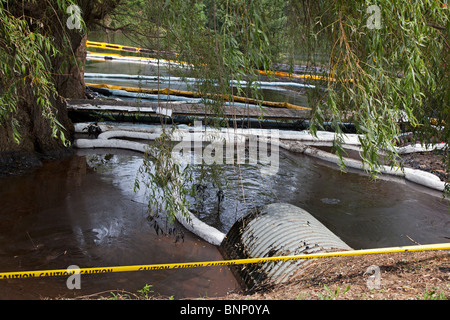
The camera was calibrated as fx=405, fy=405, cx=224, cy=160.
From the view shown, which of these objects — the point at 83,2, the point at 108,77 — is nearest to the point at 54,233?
the point at 83,2

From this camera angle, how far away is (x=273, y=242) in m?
4.31

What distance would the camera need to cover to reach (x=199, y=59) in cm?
525

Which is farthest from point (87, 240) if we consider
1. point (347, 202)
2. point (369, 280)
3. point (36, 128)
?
point (347, 202)

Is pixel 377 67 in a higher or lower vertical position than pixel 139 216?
higher

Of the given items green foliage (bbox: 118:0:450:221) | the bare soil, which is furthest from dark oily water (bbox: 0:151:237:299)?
green foliage (bbox: 118:0:450:221)

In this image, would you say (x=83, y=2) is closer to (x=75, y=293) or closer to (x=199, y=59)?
(x=199, y=59)

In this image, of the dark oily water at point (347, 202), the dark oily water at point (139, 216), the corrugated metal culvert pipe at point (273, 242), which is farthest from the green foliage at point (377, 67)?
Result: the dark oily water at point (347, 202)

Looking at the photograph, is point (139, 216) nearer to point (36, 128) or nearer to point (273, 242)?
point (273, 242)

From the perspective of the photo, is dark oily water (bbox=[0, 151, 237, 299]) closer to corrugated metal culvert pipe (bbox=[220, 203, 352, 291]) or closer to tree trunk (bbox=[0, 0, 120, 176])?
corrugated metal culvert pipe (bbox=[220, 203, 352, 291])

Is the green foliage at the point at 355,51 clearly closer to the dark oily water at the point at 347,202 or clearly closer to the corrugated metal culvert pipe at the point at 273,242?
the corrugated metal culvert pipe at the point at 273,242

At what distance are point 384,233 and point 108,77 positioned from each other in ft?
51.2

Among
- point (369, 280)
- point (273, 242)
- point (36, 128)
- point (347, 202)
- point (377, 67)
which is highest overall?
point (377, 67)

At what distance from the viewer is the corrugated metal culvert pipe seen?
12.9 feet

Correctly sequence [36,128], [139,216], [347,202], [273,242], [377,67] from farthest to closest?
[36,128], [347,202], [139,216], [273,242], [377,67]
